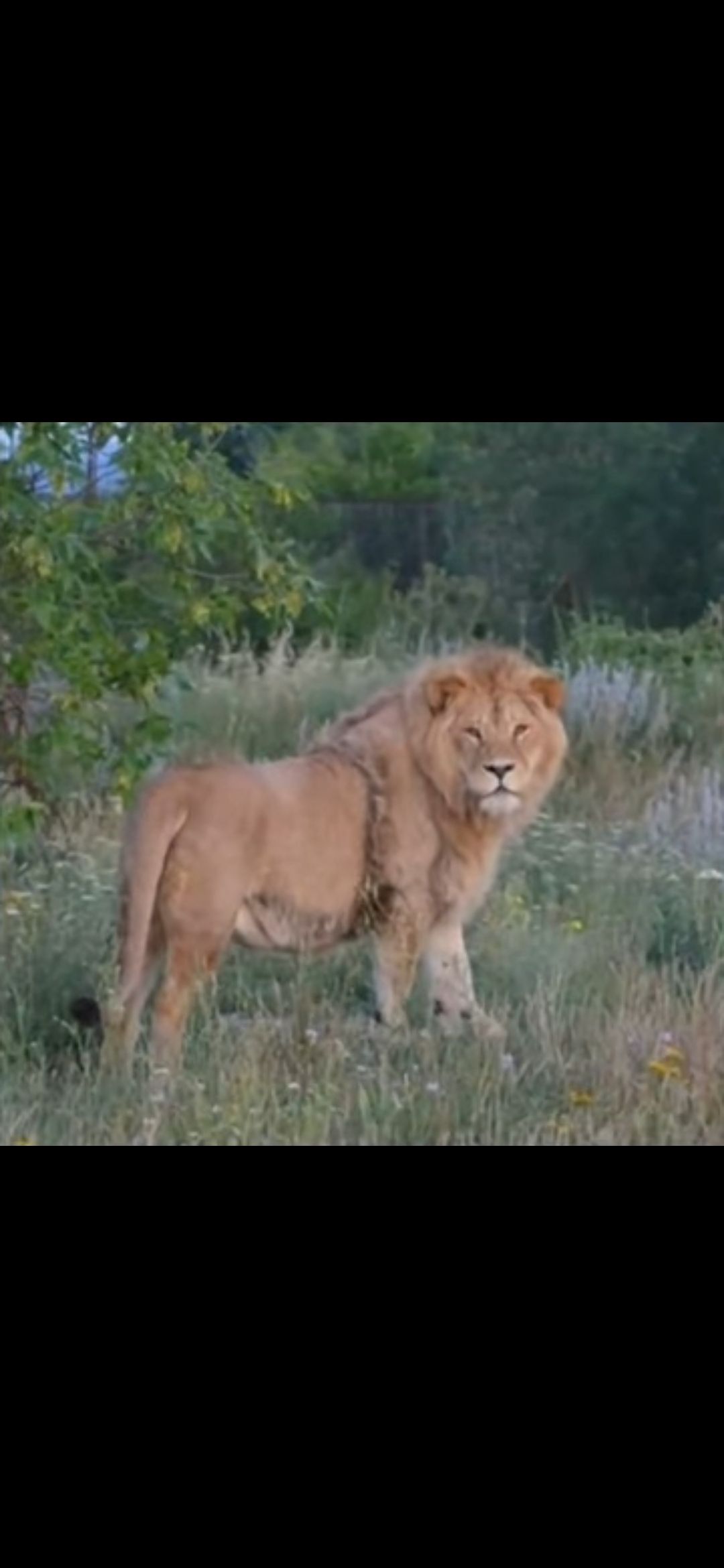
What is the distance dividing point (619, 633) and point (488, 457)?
5155mm

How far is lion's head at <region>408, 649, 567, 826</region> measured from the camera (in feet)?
24.3

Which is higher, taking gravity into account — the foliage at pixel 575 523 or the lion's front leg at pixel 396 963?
the foliage at pixel 575 523

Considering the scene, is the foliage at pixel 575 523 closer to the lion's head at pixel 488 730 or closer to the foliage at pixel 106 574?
the lion's head at pixel 488 730

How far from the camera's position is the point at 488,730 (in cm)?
744

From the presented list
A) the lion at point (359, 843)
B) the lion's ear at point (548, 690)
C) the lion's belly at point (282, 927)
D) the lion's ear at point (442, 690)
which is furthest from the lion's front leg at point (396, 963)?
the lion's ear at point (548, 690)

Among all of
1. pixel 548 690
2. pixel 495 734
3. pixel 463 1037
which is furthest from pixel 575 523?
pixel 463 1037

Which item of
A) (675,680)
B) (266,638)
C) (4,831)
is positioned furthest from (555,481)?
(4,831)

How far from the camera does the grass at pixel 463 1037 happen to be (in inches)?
A: 247

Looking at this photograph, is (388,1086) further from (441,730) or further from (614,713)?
(614,713)

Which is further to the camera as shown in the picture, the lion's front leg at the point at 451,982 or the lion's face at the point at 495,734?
the lion's face at the point at 495,734

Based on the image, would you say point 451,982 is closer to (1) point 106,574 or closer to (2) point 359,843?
(2) point 359,843

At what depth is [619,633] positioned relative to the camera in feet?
43.9

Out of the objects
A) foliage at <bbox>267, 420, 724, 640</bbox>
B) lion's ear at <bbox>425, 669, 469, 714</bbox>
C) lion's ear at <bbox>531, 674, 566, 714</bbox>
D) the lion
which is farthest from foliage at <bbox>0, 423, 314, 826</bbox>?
foliage at <bbox>267, 420, 724, 640</bbox>

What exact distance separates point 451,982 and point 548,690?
811mm
